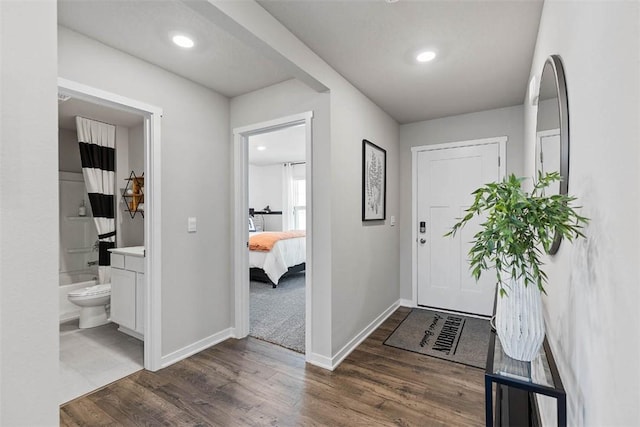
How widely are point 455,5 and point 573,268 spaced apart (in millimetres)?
1552

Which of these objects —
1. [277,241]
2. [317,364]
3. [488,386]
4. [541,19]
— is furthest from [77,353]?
[541,19]

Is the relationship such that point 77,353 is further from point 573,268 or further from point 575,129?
point 575,129

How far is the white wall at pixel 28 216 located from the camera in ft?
2.77

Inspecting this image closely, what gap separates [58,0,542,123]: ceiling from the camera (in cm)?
179

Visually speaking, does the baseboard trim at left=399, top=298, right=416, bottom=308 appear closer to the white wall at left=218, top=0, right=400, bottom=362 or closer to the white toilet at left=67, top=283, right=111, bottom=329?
the white wall at left=218, top=0, right=400, bottom=362

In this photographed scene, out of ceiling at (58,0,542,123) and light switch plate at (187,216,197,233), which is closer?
ceiling at (58,0,542,123)

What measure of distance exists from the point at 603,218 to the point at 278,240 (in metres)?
4.61

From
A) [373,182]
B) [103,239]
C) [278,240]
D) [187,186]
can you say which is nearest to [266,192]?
[278,240]

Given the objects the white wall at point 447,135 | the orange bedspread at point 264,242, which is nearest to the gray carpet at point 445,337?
the white wall at point 447,135

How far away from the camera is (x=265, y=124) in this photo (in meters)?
2.87

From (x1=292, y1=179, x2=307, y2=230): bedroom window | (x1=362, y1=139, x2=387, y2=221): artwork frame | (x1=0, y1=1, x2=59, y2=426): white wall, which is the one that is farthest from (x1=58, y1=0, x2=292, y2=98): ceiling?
(x1=292, y1=179, x2=307, y2=230): bedroom window

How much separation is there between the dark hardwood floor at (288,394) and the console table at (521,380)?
0.88 meters

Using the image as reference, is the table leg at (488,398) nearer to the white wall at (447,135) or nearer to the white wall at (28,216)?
the white wall at (28,216)

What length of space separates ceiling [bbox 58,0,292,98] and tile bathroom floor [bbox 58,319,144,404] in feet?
7.93
